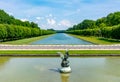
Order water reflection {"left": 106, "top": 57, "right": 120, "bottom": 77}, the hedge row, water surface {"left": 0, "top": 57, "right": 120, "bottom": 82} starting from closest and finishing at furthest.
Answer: water surface {"left": 0, "top": 57, "right": 120, "bottom": 82}
water reflection {"left": 106, "top": 57, "right": 120, "bottom": 77}
the hedge row

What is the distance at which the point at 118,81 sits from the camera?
15.6 meters

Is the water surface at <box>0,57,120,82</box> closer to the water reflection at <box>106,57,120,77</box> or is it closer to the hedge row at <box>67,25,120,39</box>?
the water reflection at <box>106,57,120,77</box>

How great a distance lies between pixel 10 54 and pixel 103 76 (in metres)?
13.7

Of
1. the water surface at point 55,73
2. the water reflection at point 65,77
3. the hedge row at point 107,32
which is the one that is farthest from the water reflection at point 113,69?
the hedge row at point 107,32

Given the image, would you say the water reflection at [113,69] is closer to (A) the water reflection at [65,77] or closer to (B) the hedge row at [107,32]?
(A) the water reflection at [65,77]

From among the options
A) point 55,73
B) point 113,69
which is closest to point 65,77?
point 55,73

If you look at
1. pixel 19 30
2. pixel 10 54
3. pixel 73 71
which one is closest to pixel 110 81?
pixel 73 71

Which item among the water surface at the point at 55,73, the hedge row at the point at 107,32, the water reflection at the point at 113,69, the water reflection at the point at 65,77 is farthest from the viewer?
the hedge row at the point at 107,32

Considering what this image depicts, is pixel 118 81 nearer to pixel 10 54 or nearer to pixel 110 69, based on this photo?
pixel 110 69

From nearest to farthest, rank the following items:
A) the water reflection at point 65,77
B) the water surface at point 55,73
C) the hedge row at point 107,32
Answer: the water reflection at point 65,77
the water surface at point 55,73
the hedge row at point 107,32

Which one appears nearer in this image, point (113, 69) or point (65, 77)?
point (65, 77)

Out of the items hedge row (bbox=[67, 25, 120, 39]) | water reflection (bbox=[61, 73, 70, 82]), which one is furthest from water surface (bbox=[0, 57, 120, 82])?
hedge row (bbox=[67, 25, 120, 39])

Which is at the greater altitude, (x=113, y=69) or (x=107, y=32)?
(x=113, y=69)

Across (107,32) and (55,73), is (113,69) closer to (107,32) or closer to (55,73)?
(55,73)
